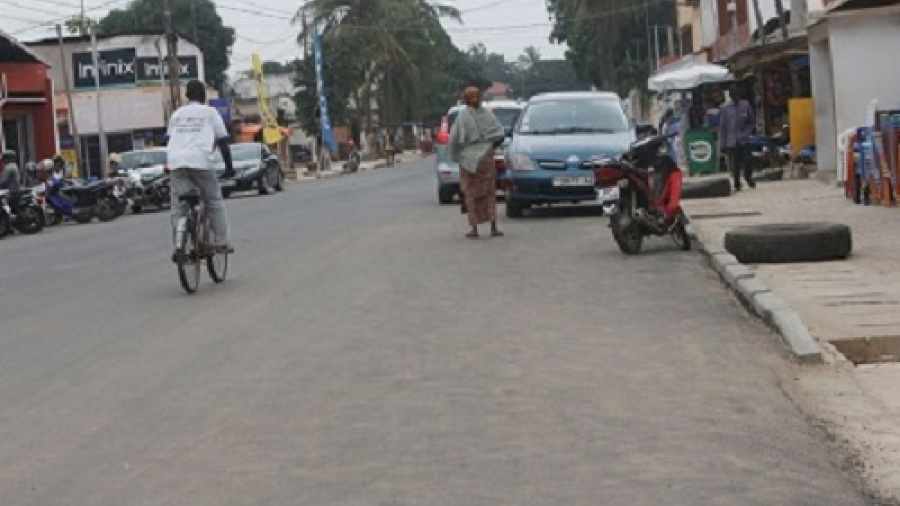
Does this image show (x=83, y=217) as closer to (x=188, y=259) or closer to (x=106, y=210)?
(x=106, y=210)

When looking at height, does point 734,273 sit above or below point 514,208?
below

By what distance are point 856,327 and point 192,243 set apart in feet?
19.6

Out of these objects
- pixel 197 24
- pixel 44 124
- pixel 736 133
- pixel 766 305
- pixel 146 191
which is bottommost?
pixel 766 305

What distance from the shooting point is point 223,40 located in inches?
3723

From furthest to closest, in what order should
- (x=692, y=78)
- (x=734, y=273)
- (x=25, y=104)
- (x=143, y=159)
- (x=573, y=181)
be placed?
(x=25, y=104), (x=143, y=159), (x=692, y=78), (x=573, y=181), (x=734, y=273)

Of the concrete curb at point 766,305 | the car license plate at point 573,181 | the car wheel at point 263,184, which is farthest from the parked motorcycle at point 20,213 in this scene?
the concrete curb at point 766,305

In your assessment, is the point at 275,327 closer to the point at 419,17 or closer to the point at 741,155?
the point at 741,155

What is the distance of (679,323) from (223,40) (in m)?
88.3

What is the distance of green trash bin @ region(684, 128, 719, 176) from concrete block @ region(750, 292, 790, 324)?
57.3 ft

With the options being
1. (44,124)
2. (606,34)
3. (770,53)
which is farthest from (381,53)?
(770,53)

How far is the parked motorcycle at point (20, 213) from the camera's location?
25.8 meters

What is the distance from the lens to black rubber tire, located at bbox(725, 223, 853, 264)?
11844 millimetres

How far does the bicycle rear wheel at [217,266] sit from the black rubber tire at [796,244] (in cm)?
477

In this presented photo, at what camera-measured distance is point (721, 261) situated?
1191cm
